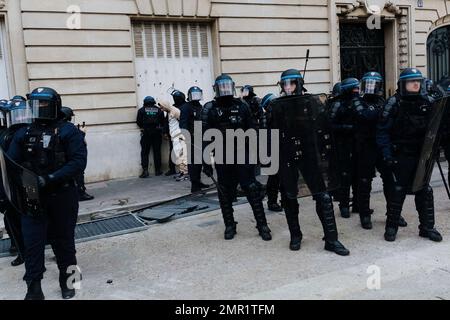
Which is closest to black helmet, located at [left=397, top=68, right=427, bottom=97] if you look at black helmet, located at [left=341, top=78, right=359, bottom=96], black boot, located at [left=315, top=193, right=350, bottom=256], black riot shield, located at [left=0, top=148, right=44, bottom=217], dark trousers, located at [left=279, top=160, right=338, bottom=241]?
black helmet, located at [left=341, top=78, right=359, bottom=96]

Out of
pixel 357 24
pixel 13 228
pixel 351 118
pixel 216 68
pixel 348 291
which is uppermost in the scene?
pixel 357 24

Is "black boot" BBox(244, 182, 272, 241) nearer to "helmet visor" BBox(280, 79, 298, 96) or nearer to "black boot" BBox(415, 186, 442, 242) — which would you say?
"helmet visor" BBox(280, 79, 298, 96)

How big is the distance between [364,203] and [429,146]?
1.10m

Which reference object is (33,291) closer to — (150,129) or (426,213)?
(426,213)

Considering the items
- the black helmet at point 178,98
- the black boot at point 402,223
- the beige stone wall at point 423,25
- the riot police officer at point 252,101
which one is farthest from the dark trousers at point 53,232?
the beige stone wall at point 423,25

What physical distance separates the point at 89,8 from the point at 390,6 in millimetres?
8555

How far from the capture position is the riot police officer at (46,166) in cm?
404

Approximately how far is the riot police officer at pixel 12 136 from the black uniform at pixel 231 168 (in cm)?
210

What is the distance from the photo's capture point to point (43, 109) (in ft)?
13.3

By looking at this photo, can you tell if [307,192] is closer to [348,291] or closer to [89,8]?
[348,291]

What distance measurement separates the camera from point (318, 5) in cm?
1279

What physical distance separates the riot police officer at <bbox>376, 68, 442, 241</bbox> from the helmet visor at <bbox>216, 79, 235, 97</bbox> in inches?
67.9

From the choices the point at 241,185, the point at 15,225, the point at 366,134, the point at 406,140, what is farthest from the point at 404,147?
the point at 15,225
